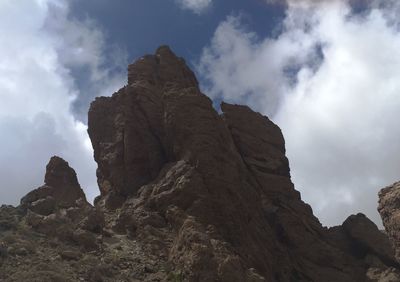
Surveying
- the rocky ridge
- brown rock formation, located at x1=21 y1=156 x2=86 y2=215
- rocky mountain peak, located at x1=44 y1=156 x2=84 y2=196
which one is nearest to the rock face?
the rocky ridge

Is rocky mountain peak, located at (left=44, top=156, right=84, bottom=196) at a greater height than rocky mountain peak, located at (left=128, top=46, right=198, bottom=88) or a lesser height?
lesser

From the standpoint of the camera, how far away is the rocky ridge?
36.5m

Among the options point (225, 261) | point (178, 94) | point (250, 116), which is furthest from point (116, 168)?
point (225, 261)

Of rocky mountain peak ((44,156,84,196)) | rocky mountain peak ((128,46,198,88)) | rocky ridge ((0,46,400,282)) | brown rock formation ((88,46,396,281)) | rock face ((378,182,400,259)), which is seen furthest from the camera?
rock face ((378,182,400,259))

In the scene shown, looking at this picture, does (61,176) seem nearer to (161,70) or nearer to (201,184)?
(161,70)

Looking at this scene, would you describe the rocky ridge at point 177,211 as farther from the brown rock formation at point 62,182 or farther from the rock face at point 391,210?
the rock face at point 391,210

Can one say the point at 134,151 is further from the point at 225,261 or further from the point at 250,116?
the point at 225,261

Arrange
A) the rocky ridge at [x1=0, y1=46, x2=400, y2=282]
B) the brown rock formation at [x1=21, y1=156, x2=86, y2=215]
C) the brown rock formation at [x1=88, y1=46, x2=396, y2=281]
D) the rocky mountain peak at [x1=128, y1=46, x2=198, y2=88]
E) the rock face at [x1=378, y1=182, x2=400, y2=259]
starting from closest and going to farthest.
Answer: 1. the rocky ridge at [x1=0, y1=46, x2=400, y2=282]
2. the brown rock formation at [x1=88, y1=46, x2=396, y2=281]
3. the brown rock formation at [x1=21, y1=156, x2=86, y2=215]
4. the rocky mountain peak at [x1=128, y1=46, x2=198, y2=88]
5. the rock face at [x1=378, y1=182, x2=400, y2=259]

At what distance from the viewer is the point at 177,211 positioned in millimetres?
43875

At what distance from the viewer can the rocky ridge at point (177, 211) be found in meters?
36.5

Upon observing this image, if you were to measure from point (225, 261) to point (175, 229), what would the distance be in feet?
27.7

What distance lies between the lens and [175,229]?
43.1 metres

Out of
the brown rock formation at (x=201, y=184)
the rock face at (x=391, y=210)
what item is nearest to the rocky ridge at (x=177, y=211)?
the brown rock formation at (x=201, y=184)

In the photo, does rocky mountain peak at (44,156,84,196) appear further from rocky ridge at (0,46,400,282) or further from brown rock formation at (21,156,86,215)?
rocky ridge at (0,46,400,282)
